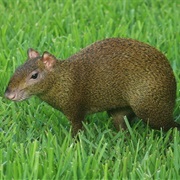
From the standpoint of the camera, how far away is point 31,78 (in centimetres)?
567

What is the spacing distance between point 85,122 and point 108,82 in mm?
434

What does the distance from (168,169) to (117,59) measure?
1.13 m

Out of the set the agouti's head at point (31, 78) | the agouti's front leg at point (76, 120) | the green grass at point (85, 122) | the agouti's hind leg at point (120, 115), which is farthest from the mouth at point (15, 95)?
the agouti's hind leg at point (120, 115)

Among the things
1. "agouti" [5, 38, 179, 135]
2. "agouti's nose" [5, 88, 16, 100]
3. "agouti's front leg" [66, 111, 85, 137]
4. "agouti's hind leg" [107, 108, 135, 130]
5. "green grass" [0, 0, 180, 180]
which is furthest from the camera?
"agouti's hind leg" [107, 108, 135, 130]

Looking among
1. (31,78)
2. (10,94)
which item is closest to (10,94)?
(10,94)

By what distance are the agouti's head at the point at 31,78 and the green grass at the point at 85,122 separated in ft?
1.06

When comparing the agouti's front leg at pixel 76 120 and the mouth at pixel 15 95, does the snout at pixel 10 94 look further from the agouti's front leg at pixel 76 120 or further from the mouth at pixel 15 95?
the agouti's front leg at pixel 76 120

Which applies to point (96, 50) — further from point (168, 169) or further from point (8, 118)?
point (168, 169)

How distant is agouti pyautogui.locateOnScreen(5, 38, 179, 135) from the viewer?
18.9 feet

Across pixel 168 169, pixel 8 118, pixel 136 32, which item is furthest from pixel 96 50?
→ pixel 136 32

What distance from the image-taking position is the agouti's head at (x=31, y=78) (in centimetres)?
558

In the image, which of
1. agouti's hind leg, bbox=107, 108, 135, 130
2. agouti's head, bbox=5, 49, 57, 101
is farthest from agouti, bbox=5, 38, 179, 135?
agouti's hind leg, bbox=107, 108, 135, 130

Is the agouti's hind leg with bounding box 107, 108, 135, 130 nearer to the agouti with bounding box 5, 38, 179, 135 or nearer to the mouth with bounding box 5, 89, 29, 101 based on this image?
the agouti with bounding box 5, 38, 179, 135

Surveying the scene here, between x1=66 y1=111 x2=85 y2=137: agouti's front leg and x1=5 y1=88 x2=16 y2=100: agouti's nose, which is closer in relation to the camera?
x1=5 y1=88 x2=16 y2=100: agouti's nose
